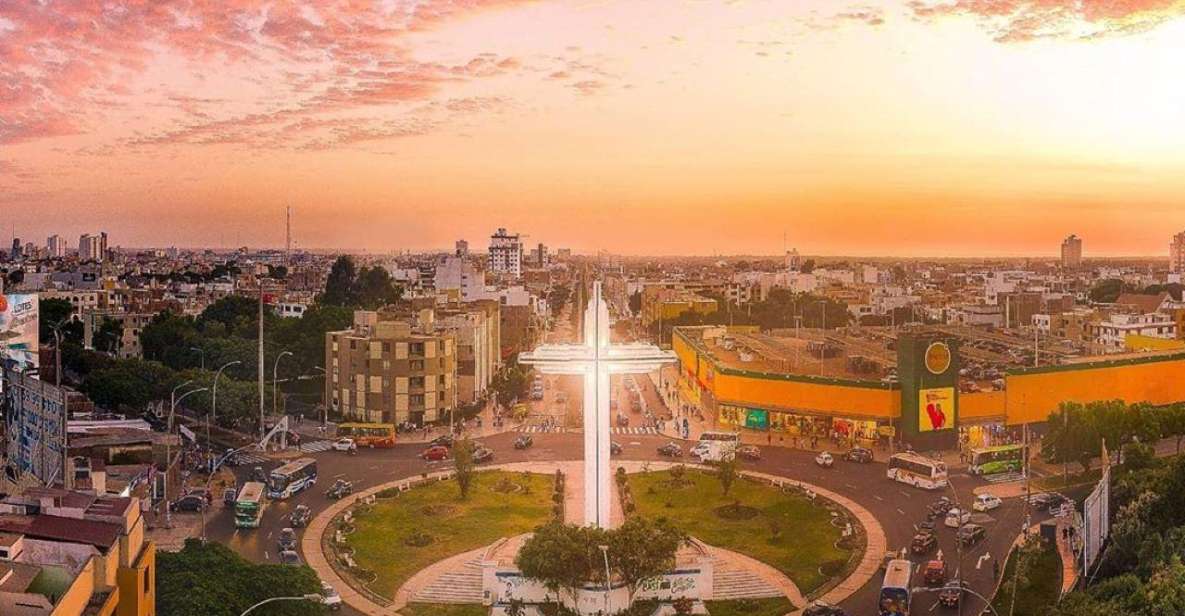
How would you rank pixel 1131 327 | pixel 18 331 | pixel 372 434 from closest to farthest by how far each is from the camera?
1. pixel 18 331
2. pixel 372 434
3. pixel 1131 327

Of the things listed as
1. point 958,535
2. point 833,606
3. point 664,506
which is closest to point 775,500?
point 664,506

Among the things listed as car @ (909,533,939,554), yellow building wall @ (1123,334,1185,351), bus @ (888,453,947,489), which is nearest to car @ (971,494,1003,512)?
bus @ (888,453,947,489)

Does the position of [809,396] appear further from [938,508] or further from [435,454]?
[435,454]

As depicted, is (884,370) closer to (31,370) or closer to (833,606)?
(833,606)

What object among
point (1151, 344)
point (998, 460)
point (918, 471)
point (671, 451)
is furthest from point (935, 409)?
point (1151, 344)

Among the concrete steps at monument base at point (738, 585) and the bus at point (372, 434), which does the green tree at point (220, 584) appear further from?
the bus at point (372, 434)

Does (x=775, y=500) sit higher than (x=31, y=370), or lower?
lower

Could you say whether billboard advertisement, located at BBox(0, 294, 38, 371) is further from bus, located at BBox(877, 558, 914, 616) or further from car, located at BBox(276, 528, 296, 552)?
bus, located at BBox(877, 558, 914, 616)
